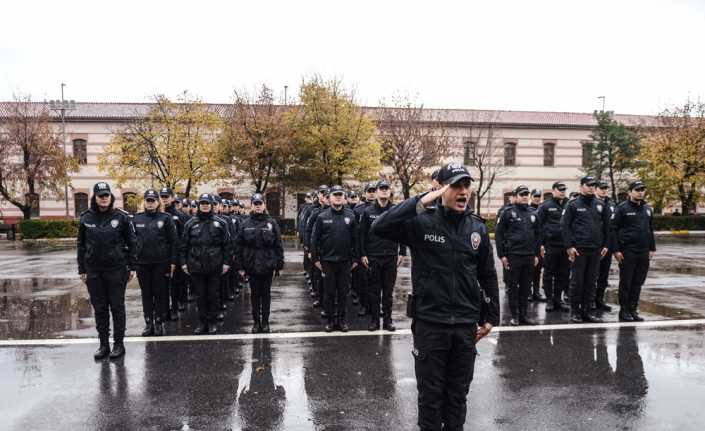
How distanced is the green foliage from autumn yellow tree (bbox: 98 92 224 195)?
144 inches

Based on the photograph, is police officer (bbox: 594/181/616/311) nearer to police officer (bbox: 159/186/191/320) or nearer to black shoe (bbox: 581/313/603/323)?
black shoe (bbox: 581/313/603/323)

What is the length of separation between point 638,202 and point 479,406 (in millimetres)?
5333

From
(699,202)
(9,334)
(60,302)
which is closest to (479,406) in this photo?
(9,334)

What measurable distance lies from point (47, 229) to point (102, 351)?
25984 millimetres

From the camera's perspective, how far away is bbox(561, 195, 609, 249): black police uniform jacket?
8.64 meters

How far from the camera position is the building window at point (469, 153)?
37469 millimetres

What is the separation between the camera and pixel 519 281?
8797 mm

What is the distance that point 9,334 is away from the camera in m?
8.02

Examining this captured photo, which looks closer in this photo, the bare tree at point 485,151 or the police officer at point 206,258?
the police officer at point 206,258

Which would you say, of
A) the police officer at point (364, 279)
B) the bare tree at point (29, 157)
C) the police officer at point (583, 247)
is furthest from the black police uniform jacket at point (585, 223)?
the bare tree at point (29, 157)

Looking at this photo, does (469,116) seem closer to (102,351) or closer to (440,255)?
(102,351)

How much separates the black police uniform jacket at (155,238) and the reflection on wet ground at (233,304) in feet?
3.82

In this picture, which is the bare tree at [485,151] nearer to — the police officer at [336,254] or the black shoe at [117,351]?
the police officer at [336,254]

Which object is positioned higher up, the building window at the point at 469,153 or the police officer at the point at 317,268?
the building window at the point at 469,153
